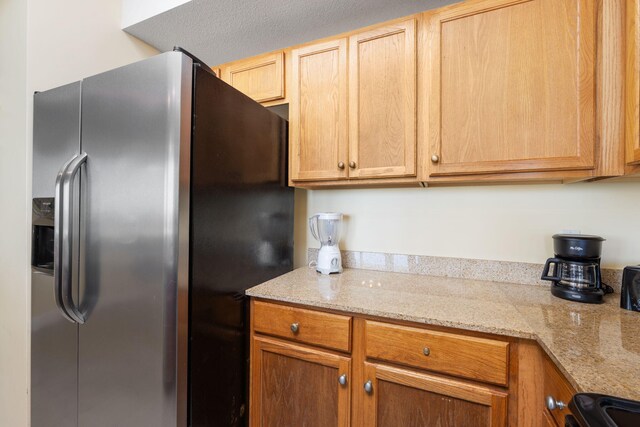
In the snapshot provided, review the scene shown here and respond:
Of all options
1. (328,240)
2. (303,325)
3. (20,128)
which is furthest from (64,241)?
(328,240)

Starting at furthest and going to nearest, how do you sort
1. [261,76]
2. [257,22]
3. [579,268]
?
[261,76] < [257,22] < [579,268]

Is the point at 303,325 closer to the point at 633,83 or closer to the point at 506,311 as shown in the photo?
the point at 506,311

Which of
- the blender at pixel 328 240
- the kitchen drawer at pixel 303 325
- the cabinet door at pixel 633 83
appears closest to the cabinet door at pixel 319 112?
the blender at pixel 328 240

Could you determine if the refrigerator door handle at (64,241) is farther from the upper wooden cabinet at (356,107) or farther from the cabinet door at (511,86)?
the cabinet door at (511,86)

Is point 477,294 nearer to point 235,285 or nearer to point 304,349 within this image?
point 304,349

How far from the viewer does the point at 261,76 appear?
5.55ft

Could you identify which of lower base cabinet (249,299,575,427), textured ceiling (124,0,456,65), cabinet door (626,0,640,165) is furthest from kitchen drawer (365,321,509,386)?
textured ceiling (124,0,456,65)

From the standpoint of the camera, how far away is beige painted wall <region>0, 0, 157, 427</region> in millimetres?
1346

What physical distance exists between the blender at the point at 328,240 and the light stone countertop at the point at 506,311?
0.19 feet

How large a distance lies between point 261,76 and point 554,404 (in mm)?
1878

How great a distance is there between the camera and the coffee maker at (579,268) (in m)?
1.12

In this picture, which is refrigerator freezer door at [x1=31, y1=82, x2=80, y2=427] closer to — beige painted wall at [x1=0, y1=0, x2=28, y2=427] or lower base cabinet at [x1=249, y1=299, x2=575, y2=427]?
beige painted wall at [x1=0, y1=0, x2=28, y2=427]

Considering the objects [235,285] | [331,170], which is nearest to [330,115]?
[331,170]

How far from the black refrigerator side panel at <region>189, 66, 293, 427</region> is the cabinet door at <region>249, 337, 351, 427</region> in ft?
0.30
